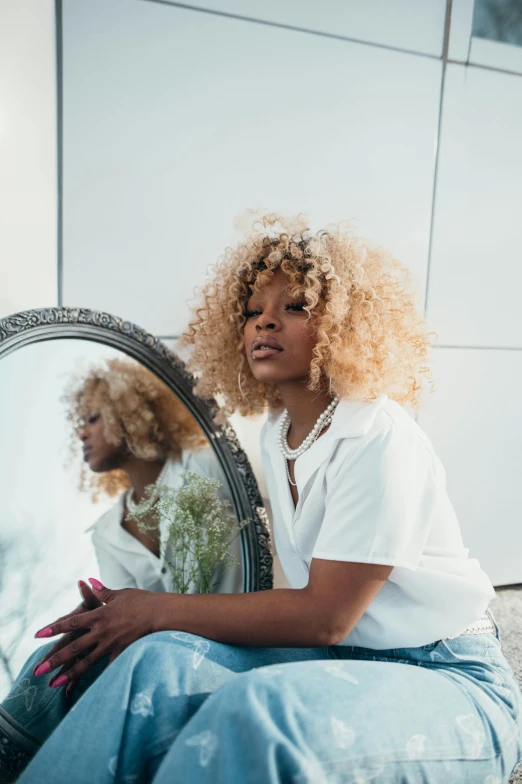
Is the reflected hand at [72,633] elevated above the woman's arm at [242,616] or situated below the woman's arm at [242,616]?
below

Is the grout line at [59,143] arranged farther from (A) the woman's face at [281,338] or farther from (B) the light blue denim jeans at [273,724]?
(B) the light blue denim jeans at [273,724]

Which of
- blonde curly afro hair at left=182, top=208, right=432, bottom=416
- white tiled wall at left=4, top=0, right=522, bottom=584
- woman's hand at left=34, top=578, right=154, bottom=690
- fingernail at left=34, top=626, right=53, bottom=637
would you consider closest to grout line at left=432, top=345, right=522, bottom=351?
white tiled wall at left=4, top=0, right=522, bottom=584

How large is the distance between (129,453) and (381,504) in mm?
692

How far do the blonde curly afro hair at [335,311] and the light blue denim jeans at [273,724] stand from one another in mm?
577

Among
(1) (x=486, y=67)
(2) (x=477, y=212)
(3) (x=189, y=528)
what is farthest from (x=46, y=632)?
(1) (x=486, y=67)

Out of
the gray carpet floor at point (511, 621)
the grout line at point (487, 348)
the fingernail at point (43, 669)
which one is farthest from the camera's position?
the grout line at point (487, 348)

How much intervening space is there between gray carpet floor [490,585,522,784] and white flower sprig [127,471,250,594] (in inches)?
38.2

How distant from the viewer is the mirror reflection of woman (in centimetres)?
154

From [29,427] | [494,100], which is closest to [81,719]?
[29,427]

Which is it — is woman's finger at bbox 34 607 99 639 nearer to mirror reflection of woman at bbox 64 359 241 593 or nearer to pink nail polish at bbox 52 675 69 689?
pink nail polish at bbox 52 675 69 689

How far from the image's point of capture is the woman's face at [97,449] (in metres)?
1.54

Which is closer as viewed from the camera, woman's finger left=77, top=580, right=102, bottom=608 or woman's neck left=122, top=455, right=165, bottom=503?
woman's finger left=77, top=580, right=102, bottom=608

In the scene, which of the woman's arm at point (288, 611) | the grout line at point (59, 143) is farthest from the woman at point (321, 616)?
the grout line at point (59, 143)

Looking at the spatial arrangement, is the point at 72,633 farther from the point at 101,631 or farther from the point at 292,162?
the point at 292,162
